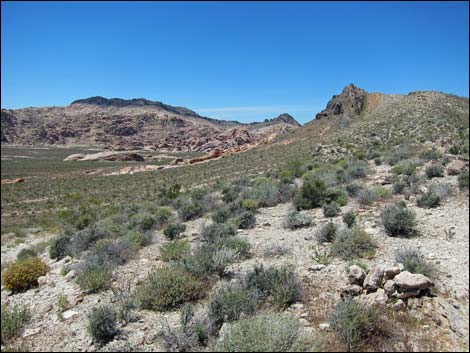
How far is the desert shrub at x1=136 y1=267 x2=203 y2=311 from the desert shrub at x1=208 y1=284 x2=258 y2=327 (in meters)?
0.72

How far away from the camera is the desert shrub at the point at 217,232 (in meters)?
8.82

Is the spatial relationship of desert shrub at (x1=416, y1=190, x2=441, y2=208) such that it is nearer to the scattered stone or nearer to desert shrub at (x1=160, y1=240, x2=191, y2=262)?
the scattered stone

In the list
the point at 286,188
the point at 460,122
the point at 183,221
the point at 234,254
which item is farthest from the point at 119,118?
the point at 460,122

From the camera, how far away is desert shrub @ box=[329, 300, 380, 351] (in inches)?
150

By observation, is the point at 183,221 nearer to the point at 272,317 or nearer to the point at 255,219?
the point at 255,219

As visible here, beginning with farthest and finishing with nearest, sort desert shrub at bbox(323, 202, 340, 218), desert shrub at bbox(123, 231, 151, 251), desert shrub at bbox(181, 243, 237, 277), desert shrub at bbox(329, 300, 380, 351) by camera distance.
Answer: desert shrub at bbox(323, 202, 340, 218), desert shrub at bbox(123, 231, 151, 251), desert shrub at bbox(181, 243, 237, 277), desert shrub at bbox(329, 300, 380, 351)

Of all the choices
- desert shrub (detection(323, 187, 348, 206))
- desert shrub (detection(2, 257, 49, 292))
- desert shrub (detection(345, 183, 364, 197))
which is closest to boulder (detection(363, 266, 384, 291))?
desert shrub (detection(323, 187, 348, 206))

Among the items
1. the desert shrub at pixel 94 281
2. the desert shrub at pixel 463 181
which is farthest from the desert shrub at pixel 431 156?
the desert shrub at pixel 94 281

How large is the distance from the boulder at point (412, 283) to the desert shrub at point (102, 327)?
4.30 metres

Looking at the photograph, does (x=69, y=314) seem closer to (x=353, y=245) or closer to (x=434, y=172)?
(x=353, y=245)

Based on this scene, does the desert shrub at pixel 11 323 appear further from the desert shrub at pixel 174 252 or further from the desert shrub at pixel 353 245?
the desert shrub at pixel 353 245

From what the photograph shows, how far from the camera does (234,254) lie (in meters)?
7.09

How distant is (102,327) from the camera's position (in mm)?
4449

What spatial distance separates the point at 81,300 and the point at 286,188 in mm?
9510
